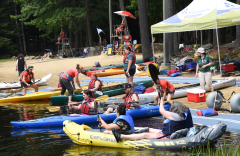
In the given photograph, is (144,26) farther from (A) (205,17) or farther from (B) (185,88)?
(B) (185,88)

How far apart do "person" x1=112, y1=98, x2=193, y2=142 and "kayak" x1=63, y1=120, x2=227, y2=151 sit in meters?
0.09

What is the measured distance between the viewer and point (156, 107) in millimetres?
7598

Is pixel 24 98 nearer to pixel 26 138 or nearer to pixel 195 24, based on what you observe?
pixel 26 138

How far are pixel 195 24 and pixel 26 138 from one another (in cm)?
802


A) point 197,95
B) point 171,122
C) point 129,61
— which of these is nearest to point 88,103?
point 171,122

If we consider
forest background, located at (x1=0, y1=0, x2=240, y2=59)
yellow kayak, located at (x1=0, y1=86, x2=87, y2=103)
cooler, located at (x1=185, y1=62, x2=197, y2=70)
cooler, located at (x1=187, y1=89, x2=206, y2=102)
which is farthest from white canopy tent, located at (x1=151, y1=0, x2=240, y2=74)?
yellow kayak, located at (x1=0, y1=86, x2=87, y2=103)

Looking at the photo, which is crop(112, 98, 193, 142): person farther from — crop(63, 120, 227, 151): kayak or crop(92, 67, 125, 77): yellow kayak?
crop(92, 67, 125, 77): yellow kayak

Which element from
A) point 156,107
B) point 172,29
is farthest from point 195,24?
point 156,107

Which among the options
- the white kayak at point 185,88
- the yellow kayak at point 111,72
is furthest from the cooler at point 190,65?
the white kayak at point 185,88

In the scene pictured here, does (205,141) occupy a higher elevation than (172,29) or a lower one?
lower

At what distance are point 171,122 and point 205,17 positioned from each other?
7720mm

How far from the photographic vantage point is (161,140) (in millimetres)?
5023

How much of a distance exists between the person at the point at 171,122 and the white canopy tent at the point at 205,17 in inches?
275

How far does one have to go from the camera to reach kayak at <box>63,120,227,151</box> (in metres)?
4.85
